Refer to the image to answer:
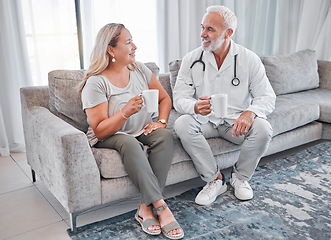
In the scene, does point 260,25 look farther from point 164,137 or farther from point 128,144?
point 128,144

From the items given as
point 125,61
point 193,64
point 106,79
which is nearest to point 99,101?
point 106,79

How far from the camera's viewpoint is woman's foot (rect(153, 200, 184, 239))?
1810 mm

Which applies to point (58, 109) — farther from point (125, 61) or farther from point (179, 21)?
point (179, 21)

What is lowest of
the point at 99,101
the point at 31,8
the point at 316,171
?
the point at 316,171

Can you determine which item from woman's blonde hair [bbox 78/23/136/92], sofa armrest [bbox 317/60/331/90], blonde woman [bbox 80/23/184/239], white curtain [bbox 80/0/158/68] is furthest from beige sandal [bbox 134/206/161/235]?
sofa armrest [bbox 317/60/331/90]

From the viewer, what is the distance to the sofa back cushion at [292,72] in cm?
315

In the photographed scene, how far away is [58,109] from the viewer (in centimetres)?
220

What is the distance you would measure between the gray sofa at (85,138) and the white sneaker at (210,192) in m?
0.12

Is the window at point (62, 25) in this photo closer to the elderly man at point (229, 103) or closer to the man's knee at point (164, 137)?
the elderly man at point (229, 103)

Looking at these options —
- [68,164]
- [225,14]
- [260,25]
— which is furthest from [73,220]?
[260,25]

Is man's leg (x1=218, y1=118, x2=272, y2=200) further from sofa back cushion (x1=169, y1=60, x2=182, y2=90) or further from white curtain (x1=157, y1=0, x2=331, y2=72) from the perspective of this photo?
white curtain (x1=157, y1=0, x2=331, y2=72)

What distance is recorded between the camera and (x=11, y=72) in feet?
9.71

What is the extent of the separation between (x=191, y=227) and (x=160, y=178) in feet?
0.95

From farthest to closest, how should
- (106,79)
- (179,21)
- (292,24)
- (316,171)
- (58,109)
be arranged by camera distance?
(292,24), (179,21), (316,171), (58,109), (106,79)
